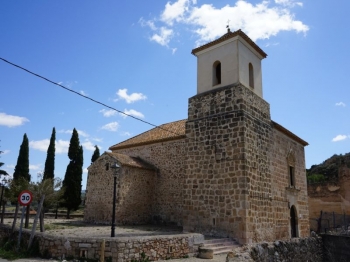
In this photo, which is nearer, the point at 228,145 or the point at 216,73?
the point at 228,145

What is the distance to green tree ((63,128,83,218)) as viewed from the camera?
25250 millimetres

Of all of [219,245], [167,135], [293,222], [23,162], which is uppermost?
[167,135]

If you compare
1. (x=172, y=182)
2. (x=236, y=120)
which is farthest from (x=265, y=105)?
(x=172, y=182)

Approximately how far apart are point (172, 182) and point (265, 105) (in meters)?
7.32

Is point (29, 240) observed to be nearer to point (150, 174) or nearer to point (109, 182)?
point (109, 182)

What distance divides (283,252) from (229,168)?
383 cm

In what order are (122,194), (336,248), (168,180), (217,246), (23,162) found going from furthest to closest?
(23,162) → (168,180) → (122,194) → (336,248) → (217,246)

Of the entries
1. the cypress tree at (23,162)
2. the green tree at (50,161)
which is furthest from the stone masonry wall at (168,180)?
the cypress tree at (23,162)

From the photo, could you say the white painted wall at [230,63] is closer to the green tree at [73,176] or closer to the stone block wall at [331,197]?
the stone block wall at [331,197]

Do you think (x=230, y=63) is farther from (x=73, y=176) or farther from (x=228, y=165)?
(x=73, y=176)

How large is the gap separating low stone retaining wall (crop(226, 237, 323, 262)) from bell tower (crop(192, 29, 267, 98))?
688 centimetres

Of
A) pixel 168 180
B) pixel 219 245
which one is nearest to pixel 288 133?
pixel 168 180

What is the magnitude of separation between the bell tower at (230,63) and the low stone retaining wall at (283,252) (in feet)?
22.6

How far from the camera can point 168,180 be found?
723 inches
